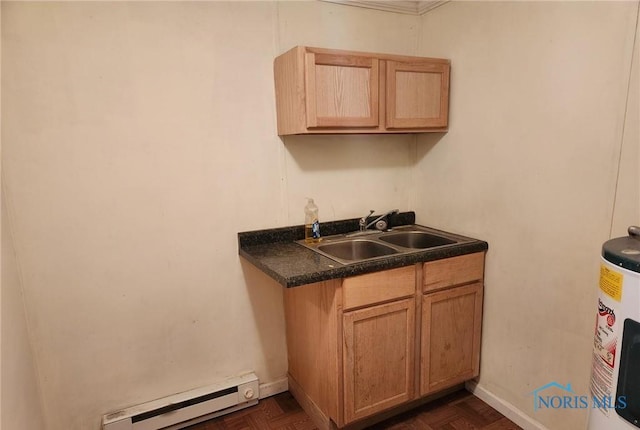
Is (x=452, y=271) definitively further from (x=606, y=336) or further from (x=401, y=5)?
(x=401, y=5)

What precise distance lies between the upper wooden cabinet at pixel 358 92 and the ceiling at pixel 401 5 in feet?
1.38

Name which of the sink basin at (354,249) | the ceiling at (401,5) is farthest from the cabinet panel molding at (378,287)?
the ceiling at (401,5)

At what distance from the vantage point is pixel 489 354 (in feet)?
6.81

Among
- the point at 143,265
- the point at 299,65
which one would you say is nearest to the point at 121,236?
the point at 143,265

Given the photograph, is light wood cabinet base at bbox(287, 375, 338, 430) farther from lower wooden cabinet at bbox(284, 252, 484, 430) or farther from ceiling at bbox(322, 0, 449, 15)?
ceiling at bbox(322, 0, 449, 15)

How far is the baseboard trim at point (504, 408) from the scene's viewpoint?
1.86 meters

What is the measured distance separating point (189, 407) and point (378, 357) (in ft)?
3.35

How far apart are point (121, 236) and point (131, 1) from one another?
3.49 feet

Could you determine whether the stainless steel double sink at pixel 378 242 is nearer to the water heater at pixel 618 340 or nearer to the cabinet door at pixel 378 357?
the cabinet door at pixel 378 357

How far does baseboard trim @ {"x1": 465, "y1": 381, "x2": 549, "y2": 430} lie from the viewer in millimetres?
1859

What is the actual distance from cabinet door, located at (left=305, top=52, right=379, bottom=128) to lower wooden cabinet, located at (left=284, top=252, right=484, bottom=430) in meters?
0.78

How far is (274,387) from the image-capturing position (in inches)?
88.8

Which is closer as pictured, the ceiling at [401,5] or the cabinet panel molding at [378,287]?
the cabinet panel molding at [378,287]

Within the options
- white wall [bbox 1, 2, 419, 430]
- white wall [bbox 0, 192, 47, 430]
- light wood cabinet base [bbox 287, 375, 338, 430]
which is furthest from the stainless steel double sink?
white wall [bbox 0, 192, 47, 430]
